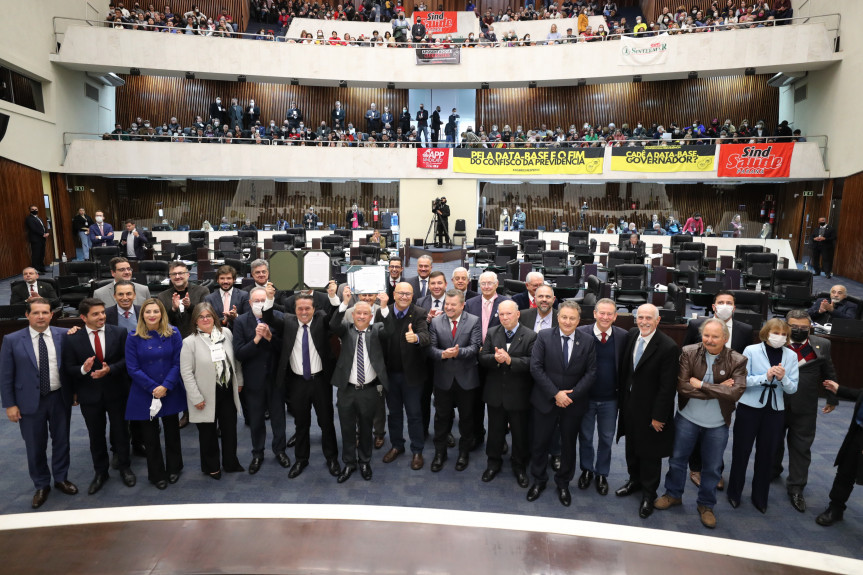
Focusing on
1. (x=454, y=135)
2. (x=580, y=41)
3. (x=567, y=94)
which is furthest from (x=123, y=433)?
(x=567, y=94)

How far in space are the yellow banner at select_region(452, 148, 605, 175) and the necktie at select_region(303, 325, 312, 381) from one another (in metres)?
16.5

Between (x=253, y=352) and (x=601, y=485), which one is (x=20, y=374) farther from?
(x=601, y=485)

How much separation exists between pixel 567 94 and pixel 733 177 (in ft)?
26.7

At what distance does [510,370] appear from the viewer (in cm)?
450

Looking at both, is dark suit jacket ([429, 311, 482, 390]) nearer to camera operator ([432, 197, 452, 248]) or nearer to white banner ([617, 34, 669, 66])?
camera operator ([432, 197, 452, 248])

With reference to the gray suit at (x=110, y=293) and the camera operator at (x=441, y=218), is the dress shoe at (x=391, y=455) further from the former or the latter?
the camera operator at (x=441, y=218)

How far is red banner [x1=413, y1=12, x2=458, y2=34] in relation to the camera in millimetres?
21766

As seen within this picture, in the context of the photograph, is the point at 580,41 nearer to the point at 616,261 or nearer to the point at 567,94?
the point at 567,94

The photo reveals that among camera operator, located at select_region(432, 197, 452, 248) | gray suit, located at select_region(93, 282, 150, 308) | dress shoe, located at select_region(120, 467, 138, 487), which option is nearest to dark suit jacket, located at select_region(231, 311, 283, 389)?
dress shoe, located at select_region(120, 467, 138, 487)

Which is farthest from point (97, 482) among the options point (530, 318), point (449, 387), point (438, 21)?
point (438, 21)

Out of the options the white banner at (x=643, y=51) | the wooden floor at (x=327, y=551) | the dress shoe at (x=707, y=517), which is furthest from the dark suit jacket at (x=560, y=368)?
the white banner at (x=643, y=51)

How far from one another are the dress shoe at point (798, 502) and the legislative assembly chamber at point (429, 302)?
1.1 inches

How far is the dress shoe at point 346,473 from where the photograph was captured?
4652 millimetres

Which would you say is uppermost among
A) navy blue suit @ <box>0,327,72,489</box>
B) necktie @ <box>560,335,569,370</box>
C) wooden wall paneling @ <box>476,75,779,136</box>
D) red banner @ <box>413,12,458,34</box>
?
red banner @ <box>413,12,458,34</box>
